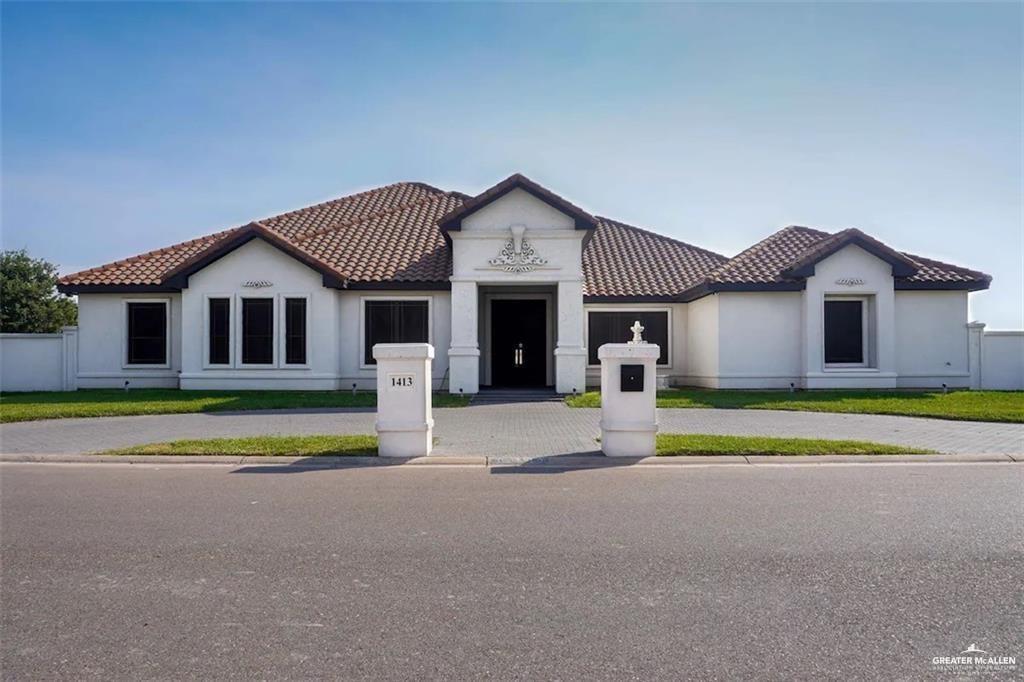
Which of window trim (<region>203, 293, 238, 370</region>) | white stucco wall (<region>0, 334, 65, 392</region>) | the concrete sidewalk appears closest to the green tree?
white stucco wall (<region>0, 334, 65, 392</region>)

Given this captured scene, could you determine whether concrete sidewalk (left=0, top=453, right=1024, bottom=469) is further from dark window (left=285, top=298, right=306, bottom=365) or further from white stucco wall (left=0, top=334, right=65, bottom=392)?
white stucco wall (left=0, top=334, right=65, bottom=392)

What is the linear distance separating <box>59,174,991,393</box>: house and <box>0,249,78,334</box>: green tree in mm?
32197

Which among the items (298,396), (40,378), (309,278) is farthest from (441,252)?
(40,378)

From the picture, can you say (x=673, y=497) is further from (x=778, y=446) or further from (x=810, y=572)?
(x=778, y=446)

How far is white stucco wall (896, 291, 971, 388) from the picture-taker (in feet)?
71.7

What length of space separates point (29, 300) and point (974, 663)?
5865cm

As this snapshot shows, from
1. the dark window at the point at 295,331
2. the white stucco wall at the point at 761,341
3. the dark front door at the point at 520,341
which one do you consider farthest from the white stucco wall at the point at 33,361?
the white stucco wall at the point at 761,341

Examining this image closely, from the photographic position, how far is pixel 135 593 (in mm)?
4922

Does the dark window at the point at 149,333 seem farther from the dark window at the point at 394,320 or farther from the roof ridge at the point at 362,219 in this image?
the dark window at the point at 394,320

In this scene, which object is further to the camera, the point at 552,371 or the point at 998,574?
the point at 552,371

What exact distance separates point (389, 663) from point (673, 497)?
457cm

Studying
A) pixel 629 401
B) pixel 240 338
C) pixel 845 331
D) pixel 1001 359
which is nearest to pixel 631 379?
pixel 629 401

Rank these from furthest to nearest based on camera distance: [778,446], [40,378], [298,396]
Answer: [40,378]
[298,396]
[778,446]

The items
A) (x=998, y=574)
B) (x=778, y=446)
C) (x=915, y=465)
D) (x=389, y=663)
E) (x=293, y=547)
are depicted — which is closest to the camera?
(x=389, y=663)
